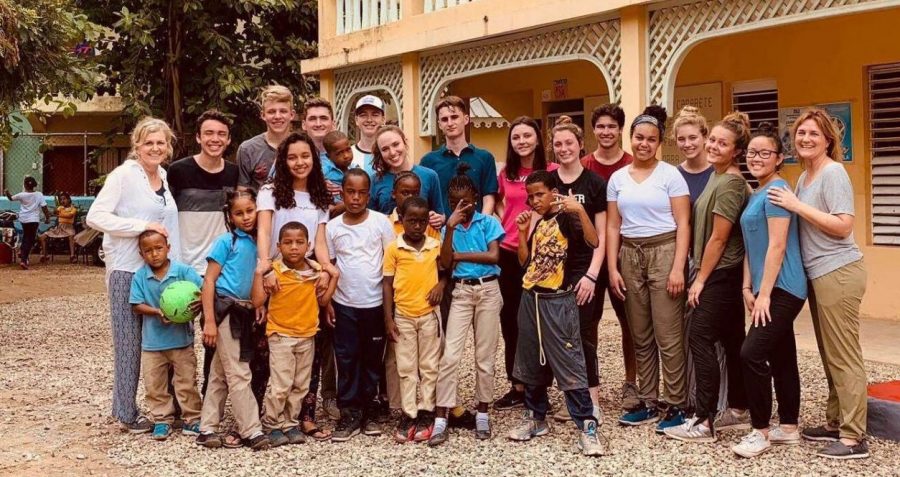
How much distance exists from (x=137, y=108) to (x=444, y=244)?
383 inches

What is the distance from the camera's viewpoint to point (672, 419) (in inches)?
216

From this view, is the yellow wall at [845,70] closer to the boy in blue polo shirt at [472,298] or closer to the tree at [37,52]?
the boy in blue polo shirt at [472,298]

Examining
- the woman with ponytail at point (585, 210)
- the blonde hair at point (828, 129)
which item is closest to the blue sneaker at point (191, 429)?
the woman with ponytail at point (585, 210)

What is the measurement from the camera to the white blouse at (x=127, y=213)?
5.39 m

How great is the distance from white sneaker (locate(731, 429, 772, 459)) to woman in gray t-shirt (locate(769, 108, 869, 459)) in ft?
0.96

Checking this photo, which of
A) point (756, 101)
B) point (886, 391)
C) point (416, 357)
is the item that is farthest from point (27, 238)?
point (886, 391)

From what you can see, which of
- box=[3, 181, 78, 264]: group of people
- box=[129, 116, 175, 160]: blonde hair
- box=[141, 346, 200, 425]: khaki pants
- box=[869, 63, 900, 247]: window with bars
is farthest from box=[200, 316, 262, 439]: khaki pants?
box=[3, 181, 78, 264]: group of people

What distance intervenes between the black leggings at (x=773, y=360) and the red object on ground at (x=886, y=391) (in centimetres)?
66

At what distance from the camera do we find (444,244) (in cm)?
535

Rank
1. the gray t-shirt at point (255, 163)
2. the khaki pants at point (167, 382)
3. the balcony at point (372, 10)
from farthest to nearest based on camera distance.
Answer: the balcony at point (372, 10) → the gray t-shirt at point (255, 163) → the khaki pants at point (167, 382)

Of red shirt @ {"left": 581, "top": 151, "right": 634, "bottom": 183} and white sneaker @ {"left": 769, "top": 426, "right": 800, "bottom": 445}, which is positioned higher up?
red shirt @ {"left": 581, "top": 151, "right": 634, "bottom": 183}

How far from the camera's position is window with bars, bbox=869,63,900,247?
29.7ft

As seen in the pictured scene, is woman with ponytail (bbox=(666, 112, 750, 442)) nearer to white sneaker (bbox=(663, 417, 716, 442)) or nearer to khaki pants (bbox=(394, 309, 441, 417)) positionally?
white sneaker (bbox=(663, 417, 716, 442))

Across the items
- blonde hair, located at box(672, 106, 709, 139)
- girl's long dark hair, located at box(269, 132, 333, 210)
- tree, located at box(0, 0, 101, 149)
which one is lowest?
girl's long dark hair, located at box(269, 132, 333, 210)
